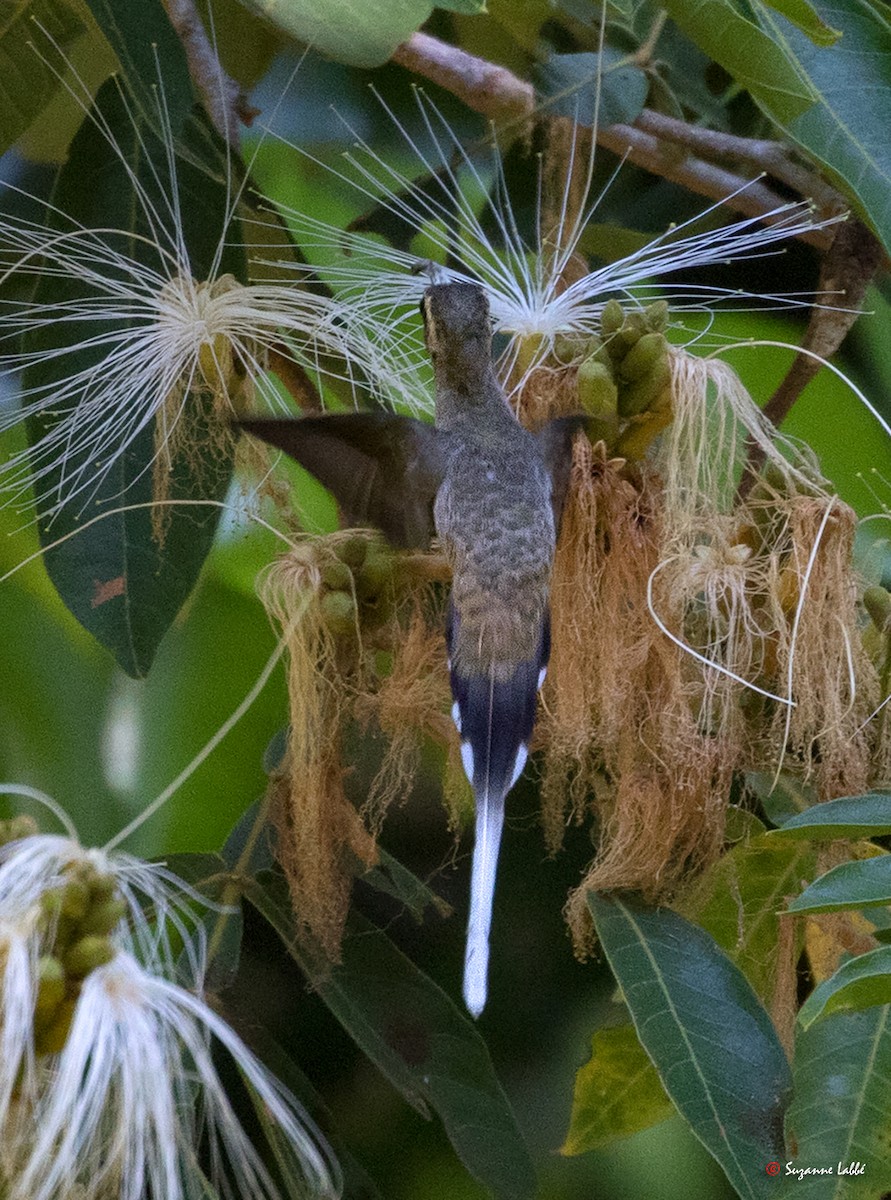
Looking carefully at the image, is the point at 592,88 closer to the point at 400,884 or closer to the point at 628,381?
the point at 628,381

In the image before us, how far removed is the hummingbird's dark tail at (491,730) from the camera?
109 cm

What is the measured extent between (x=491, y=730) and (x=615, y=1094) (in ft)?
1.40

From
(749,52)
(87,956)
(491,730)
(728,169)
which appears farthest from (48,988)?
(728,169)

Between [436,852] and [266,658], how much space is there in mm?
294

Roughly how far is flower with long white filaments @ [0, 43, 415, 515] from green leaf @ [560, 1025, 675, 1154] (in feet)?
2.34

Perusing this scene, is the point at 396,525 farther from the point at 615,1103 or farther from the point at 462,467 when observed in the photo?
the point at 615,1103

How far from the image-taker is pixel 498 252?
1.62 m

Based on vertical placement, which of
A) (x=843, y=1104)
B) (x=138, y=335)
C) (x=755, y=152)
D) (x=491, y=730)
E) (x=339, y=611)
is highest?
(x=755, y=152)

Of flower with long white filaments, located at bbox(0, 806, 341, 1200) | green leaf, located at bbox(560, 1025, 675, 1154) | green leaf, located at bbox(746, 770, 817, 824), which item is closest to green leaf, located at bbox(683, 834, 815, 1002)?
green leaf, located at bbox(746, 770, 817, 824)

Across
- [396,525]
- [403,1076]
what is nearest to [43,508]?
[396,525]

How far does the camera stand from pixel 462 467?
49.6 inches

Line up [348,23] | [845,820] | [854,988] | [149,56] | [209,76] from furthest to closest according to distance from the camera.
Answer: [209,76] → [149,56] → [348,23] → [845,820] → [854,988]

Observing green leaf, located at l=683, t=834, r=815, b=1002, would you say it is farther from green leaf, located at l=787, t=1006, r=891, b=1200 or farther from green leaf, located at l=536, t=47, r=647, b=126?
green leaf, located at l=536, t=47, r=647, b=126

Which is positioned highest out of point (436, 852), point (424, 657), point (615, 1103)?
point (424, 657)
